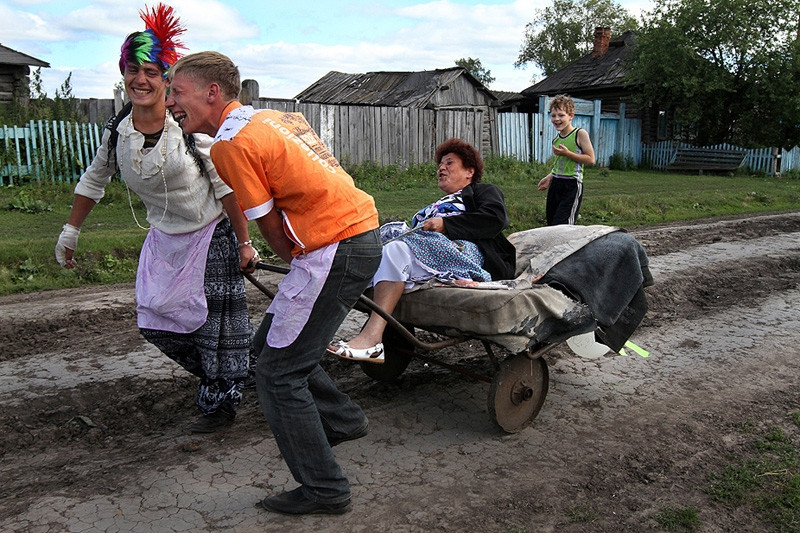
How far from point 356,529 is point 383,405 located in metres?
1.48

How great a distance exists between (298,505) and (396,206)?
9.91 meters

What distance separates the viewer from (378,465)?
12.7ft

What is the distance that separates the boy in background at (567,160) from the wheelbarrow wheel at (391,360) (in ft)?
10.6

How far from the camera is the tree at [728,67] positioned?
81.3ft

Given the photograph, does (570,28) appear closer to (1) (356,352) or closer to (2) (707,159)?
(2) (707,159)

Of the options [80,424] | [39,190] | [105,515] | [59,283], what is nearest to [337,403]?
[105,515]

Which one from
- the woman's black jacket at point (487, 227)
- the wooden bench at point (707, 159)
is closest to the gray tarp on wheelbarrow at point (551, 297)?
the woman's black jacket at point (487, 227)

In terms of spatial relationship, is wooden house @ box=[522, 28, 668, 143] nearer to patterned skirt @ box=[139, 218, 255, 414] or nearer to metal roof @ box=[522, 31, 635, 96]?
metal roof @ box=[522, 31, 635, 96]

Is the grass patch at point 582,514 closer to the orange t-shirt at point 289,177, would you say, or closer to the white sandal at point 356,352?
the white sandal at point 356,352

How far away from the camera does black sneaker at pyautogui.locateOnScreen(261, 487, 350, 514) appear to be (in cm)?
329

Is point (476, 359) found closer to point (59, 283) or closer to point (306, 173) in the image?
point (306, 173)

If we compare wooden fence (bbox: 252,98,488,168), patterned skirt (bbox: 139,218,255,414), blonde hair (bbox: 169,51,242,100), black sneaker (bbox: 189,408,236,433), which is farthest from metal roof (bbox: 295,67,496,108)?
blonde hair (bbox: 169,51,242,100)

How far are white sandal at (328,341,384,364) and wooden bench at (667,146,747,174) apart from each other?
2378cm

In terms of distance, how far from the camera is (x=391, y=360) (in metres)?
4.98
